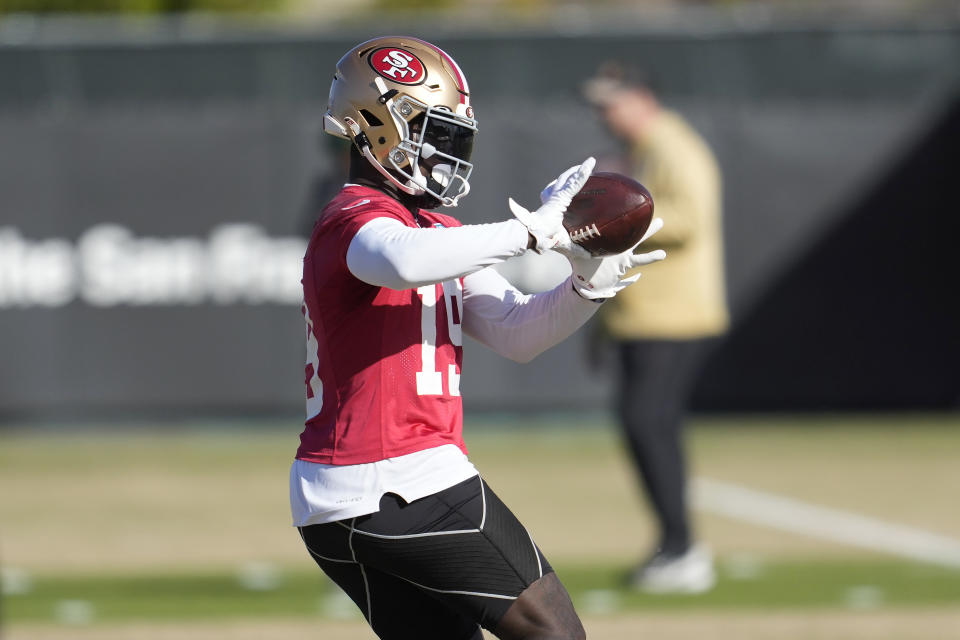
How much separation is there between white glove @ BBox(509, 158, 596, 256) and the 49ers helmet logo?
1.37 feet

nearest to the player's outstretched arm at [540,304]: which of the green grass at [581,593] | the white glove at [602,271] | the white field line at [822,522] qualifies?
the white glove at [602,271]

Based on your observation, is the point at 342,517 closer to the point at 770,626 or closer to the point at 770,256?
the point at 770,626

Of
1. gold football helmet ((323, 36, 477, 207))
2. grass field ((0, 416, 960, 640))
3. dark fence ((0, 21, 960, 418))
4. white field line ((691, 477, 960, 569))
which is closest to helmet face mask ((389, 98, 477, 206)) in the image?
gold football helmet ((323, 36, 477, 207))

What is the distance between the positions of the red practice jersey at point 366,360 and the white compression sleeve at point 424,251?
11 centimetres

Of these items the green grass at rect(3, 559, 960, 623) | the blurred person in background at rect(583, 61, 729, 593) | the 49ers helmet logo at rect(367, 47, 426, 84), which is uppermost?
the 49ers helmet logo at rect(367, 47, 426, 84)

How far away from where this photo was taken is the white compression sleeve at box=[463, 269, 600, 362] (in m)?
3.88

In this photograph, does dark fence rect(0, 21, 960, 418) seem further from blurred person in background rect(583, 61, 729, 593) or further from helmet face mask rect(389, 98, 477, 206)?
helmet face mask rect(389, 98, 477, 206)

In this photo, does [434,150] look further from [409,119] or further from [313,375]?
[313,375]

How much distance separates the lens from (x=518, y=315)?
397 centimetres

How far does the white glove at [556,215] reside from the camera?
3.56 meters

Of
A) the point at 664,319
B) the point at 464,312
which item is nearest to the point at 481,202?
the point at 664,319

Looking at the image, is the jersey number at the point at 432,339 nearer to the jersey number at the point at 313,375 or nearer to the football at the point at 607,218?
the jersey number at the point at 313,375

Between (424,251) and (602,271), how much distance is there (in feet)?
1.98

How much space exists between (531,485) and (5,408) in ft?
16.5
